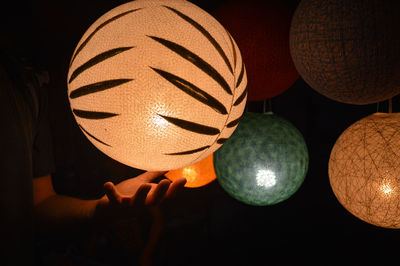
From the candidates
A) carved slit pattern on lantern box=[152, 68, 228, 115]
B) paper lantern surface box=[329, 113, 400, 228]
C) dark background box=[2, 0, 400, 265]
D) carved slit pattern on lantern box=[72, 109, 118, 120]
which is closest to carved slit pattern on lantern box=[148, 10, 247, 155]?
carved slit pattern on lantern box=[152, 68, 228, 115]

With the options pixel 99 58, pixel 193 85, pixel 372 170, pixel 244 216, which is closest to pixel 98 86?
pixel 99 58

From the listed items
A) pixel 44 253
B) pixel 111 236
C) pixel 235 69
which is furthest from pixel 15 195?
pixel 44 253

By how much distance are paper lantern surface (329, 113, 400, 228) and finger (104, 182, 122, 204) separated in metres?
0.80

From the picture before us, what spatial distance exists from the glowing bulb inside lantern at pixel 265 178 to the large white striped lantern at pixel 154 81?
45 cm

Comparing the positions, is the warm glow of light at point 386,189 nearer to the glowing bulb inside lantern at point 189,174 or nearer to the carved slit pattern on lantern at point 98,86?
the glowing bulb inside lantern at point 189,174

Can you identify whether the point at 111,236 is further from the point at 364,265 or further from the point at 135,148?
the point at 364,265

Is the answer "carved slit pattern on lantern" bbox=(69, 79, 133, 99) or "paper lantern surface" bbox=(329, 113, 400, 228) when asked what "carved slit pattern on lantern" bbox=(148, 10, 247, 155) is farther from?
"paper lantern surface" bbox=(329, 113, 400, 228)

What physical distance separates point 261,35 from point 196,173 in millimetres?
640

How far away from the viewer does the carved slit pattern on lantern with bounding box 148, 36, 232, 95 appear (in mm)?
508

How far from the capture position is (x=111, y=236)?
7.55 feet

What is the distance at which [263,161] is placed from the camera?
99 centimetres

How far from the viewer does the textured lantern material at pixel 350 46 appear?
655 mm

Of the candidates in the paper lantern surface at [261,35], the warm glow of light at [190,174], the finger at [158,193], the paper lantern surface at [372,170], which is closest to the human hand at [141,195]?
the finger at [158,193]

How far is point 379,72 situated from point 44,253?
116 inches
